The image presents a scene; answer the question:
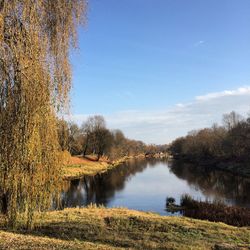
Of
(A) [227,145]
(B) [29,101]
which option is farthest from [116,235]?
(A) [227,145]

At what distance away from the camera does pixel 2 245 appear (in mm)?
6844

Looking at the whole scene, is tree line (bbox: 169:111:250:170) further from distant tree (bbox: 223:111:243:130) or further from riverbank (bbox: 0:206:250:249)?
riverbank (bbox: 0:206:250:249)

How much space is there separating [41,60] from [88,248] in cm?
459

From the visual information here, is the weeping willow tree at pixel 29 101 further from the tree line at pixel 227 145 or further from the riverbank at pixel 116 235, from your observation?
the tree line at pixel 227 145

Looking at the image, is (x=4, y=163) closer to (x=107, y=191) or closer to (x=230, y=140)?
(x=107, y=191)

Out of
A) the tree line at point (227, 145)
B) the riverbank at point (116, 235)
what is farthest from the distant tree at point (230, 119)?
the riverbank at point (116, 235)

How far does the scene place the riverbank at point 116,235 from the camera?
25.9ft

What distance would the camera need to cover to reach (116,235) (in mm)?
10797

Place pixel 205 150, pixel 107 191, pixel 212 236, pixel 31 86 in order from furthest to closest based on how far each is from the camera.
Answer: pixel 205 150 < pixel 107 191 < pixel 212 236 < pixel 31 86

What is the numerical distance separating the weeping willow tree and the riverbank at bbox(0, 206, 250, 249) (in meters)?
1.15

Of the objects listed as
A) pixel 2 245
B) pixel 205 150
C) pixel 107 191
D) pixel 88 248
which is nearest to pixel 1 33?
pixel 2 245

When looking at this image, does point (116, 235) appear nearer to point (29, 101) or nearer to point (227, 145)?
point (29, 101)

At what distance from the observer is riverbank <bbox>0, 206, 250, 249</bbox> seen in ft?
25.9

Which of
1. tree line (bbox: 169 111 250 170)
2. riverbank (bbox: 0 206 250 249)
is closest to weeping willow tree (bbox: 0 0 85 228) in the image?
riverbank (bbox: 0 206 250 249)
